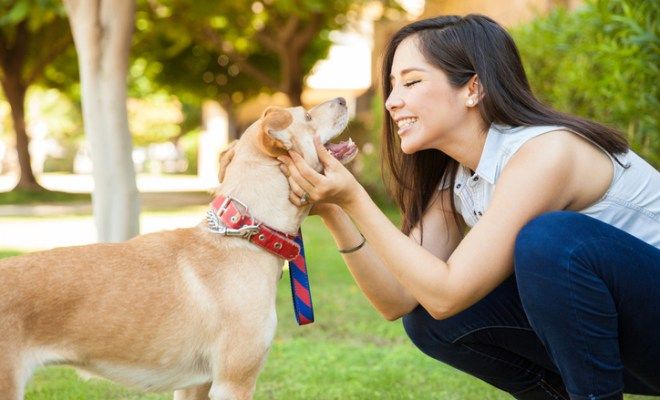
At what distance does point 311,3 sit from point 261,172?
922cm

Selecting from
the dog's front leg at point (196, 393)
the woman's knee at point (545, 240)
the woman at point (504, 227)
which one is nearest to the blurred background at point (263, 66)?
the woman at point (504, 227)

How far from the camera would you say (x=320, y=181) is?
2977 millimetres

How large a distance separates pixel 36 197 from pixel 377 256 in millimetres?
17941

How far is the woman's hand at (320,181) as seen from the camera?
2.95m

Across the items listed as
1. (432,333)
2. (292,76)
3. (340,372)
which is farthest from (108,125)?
(292,76)

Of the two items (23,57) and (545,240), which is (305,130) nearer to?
(545,240)

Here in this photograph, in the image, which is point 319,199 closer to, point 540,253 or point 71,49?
point 540,253

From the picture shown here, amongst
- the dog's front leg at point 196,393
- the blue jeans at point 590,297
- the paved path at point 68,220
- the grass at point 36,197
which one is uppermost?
the blue jeans at point 590,297

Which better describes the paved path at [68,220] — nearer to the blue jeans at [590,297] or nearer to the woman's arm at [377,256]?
the woman's arm at [377,256]

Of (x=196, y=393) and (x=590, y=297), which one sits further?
(x=196, y=393)

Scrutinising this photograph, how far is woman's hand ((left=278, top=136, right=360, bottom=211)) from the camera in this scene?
9.68 ft

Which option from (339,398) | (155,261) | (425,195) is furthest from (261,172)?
(339,398)

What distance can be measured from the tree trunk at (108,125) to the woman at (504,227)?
12.9ft

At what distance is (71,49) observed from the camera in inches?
864
